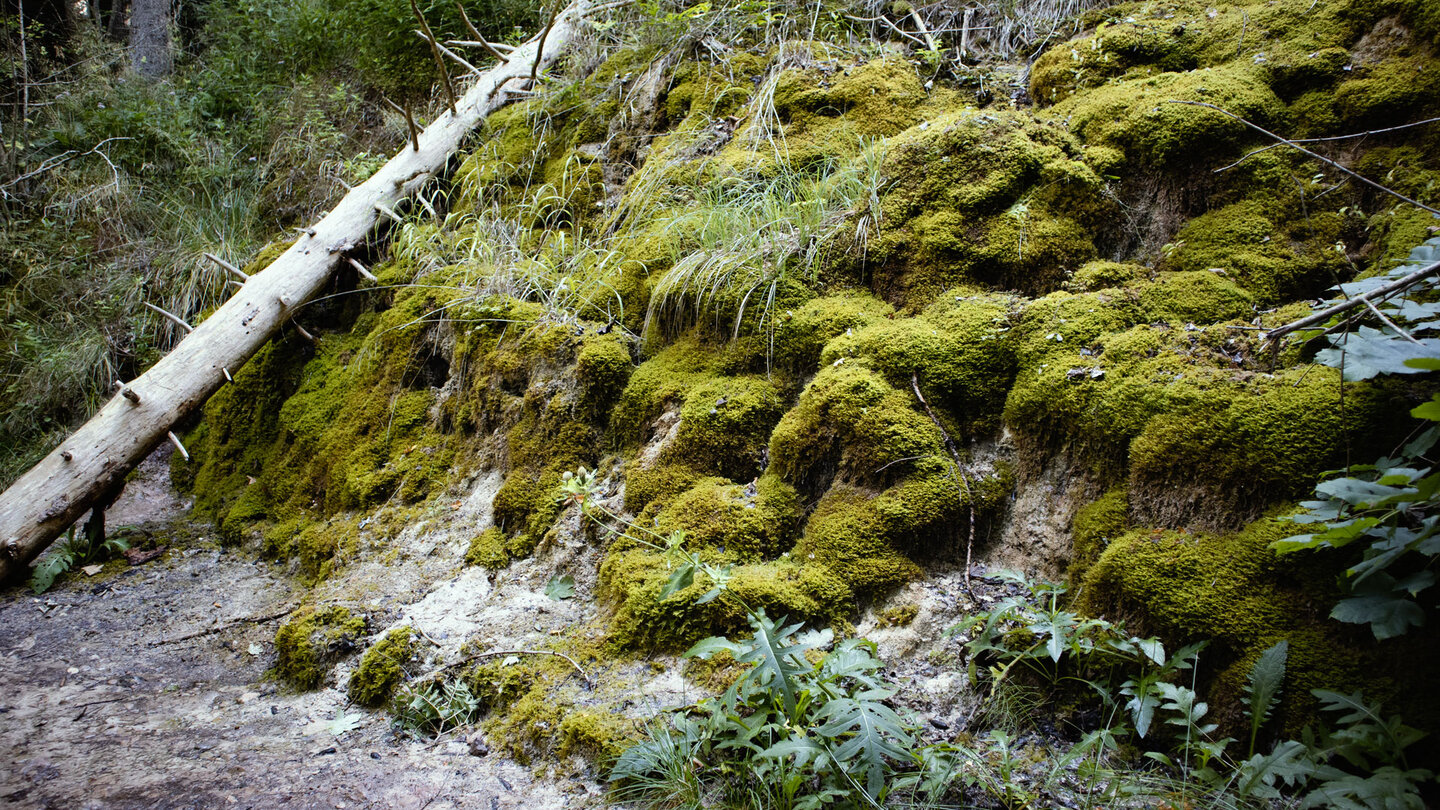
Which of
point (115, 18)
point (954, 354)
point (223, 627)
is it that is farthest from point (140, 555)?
point (115, 18)

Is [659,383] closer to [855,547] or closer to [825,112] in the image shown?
[855,547]

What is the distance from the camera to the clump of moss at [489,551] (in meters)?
3.73

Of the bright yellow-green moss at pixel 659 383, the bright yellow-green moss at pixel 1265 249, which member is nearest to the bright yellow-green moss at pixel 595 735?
the bright yellow-green moss at pixel 659 383

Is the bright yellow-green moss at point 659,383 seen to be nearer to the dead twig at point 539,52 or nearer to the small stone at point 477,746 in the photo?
the small stone at point 477,746

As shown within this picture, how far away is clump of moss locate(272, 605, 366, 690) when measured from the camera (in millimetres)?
3355

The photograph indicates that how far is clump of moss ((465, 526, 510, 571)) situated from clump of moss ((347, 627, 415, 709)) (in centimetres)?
58

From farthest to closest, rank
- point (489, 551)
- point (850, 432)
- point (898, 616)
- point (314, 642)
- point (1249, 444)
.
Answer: point (489, 551) < point (314, 642) < point (850, 432) < point (898, 616) < point (1249, 444)

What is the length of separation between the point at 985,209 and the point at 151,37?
1157 centimetres

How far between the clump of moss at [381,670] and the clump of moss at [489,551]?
→ 578 millimetres

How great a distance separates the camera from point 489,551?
3783 millimetres

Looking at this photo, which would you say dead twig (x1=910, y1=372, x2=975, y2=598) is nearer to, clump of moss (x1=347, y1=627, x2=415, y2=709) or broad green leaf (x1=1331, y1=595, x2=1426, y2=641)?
broad green leaf (x1=1331, y1=595, x2=1426, y2=641)

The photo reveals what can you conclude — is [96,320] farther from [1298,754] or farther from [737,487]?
[1298,754]

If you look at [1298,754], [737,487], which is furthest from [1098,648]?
[737,487]

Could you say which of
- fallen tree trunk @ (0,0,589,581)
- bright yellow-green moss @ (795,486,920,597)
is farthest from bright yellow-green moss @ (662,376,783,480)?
fallen tree trunk @ (0,0,589,581)
